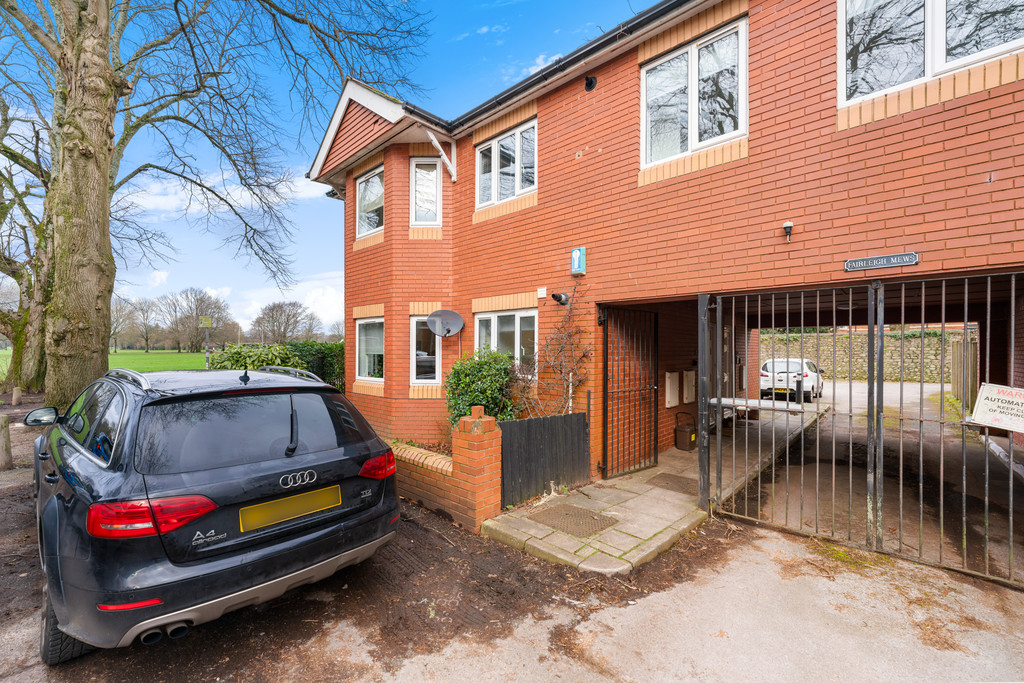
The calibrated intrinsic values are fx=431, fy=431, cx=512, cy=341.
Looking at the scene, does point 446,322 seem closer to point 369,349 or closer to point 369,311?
point 369,311

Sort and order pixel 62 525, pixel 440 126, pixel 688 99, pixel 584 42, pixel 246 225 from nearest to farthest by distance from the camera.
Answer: pixel 62 525, pixel 688 99, pixel 584 42, pixel 440 126, pixel 246 225

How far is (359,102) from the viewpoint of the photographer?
28.3ft

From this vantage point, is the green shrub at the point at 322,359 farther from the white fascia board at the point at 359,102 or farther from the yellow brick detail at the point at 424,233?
the yellow brick detail at the point at 424,233

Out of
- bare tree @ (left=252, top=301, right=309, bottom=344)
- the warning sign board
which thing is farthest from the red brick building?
bare tree @ (left=252, top=301, right=309, bottom=344)

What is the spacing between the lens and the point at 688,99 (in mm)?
5184

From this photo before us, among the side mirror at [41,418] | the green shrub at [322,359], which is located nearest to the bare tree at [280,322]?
the green shrub at [322,359]

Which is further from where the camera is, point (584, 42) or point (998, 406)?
point (584, 42)

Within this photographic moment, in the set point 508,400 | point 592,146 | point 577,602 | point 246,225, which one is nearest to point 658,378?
point 508,400

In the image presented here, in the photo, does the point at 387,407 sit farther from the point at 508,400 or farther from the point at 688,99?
the point at 688,99

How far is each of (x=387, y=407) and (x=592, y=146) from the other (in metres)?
5.80

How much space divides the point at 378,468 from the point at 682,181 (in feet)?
14.8

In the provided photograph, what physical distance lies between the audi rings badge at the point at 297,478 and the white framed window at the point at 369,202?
700 cm

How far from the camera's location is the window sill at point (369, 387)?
868 cm

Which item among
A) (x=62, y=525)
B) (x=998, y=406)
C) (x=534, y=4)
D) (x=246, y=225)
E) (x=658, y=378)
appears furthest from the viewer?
(x=246, y=225)
